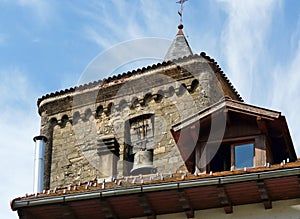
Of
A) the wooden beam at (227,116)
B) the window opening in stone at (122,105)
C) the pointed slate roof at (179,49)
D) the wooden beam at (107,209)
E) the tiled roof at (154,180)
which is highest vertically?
the pointed slate roof at (179,49)

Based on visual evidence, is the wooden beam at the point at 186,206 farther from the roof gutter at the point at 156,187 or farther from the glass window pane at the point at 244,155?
the glass window pane at the point at 244,155

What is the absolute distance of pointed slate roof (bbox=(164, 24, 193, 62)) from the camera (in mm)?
24688

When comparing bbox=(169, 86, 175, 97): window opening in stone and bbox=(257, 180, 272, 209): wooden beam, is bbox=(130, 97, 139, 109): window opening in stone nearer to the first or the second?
bbox=(169, 86, 175, 97): window opening in stone

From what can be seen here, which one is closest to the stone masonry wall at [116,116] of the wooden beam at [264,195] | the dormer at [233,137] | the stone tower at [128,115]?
the stone tower at [128,115]

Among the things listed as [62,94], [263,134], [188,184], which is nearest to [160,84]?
[62,94]

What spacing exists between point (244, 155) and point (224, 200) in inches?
60.8

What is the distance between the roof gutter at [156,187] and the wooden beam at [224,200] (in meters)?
0.17

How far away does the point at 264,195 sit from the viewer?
586 inches

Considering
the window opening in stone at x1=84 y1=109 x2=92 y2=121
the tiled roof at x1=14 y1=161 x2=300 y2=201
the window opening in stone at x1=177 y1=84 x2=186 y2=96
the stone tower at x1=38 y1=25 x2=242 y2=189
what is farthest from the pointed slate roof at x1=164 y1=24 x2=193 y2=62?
the tiled roof at x1=14 y1=161 x2=300 y2=201

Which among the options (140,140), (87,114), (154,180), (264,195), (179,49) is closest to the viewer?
(264,195)

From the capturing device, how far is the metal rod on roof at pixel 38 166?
18.5m

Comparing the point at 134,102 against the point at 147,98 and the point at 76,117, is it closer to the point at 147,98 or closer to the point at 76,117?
the point at 147,98

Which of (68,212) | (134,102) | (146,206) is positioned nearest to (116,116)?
(134,102)

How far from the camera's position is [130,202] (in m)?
15.6
